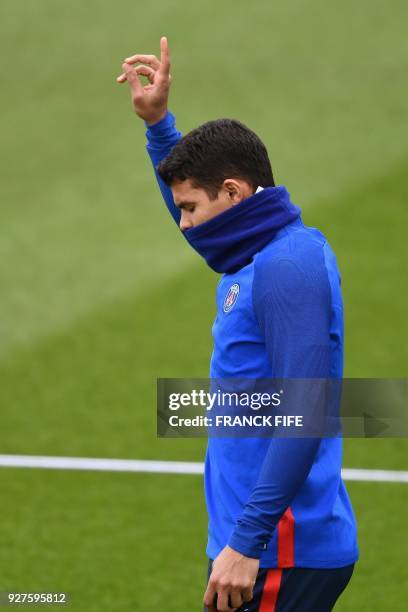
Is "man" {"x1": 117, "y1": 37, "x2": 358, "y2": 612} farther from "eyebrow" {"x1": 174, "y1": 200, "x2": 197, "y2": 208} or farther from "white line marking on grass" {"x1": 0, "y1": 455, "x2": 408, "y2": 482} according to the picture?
"white line marking on grass" {"x1": 0, "y1": 455, "x2": 408, "y2": 482}

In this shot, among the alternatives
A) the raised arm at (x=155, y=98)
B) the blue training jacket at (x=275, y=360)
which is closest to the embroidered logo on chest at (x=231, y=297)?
the blue training jacket at (x=275, y=360)

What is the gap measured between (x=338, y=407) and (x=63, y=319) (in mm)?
6408

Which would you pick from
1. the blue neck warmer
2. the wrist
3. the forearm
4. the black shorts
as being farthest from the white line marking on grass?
the forearm

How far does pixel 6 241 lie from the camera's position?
10.7 m

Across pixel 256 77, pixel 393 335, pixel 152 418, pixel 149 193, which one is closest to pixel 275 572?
pixel 152 418

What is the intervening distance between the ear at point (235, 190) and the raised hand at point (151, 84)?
70 cm

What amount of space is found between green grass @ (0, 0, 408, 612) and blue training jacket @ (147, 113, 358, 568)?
8.35 ft

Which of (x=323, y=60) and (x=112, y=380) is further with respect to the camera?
(x=323, y=60)

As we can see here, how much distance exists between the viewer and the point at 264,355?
318 cm

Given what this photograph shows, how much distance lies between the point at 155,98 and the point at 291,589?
1.61m

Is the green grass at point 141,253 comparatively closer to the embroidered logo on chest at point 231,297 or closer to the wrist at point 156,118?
the wrist at point 156,118

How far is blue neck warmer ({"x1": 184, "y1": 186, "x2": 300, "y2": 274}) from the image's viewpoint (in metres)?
3.23

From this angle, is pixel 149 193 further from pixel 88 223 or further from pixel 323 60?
pixel 323 60

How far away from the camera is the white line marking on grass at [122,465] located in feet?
23.9
